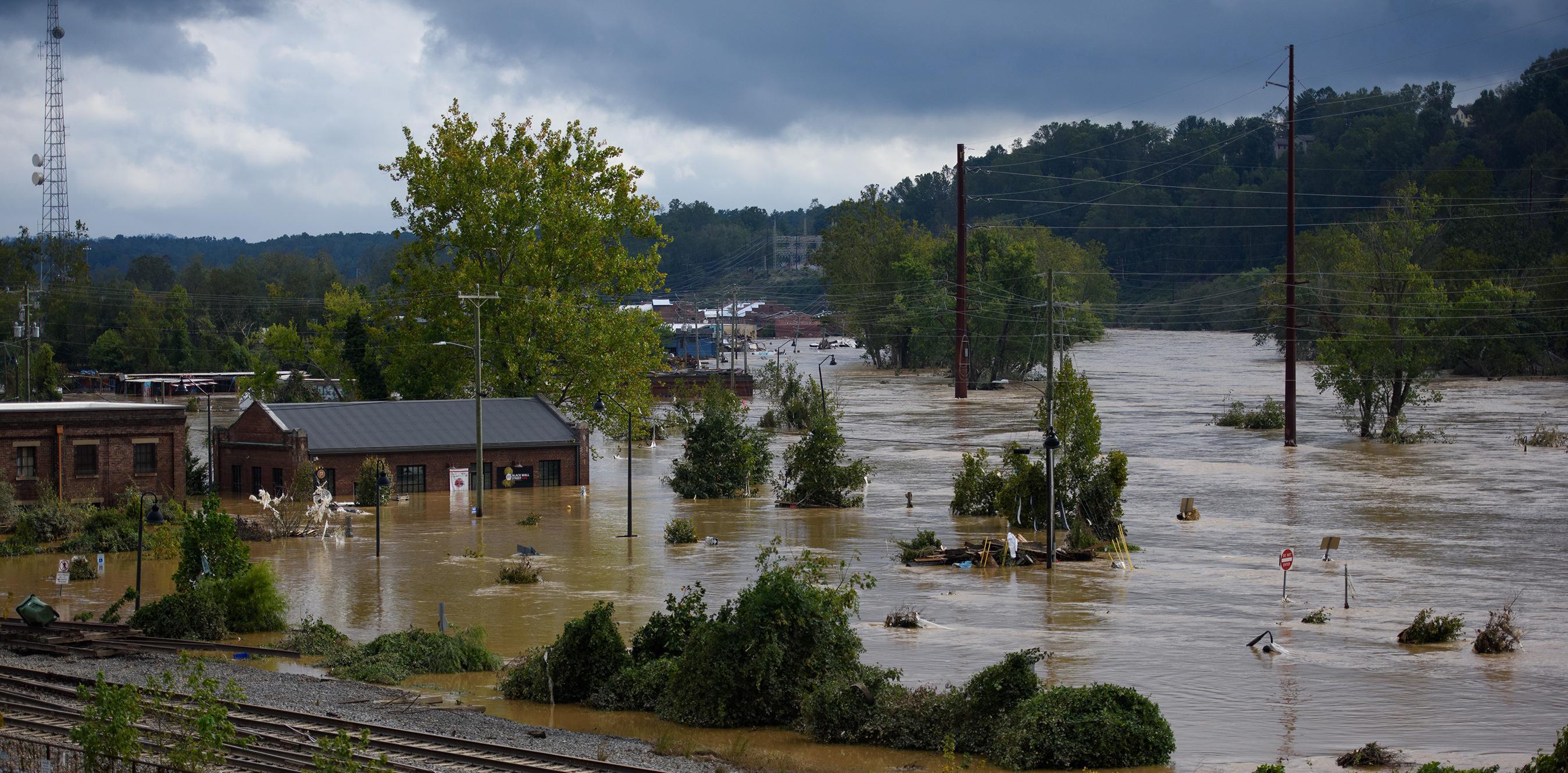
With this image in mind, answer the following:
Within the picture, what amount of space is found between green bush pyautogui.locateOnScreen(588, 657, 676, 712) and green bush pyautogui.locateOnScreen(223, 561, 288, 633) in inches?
385

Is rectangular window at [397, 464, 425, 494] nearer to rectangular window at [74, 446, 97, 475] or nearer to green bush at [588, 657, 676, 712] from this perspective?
rectangular window at [74, 446, 97, 475]

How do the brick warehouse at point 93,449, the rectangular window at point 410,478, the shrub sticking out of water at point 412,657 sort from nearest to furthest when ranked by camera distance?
the shrub sticking out of water at point 412,657 < the brick warehouse at point 93,449 < the rectangular window at point 410,478

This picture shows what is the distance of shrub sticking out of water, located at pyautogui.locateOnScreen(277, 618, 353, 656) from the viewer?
27.0m

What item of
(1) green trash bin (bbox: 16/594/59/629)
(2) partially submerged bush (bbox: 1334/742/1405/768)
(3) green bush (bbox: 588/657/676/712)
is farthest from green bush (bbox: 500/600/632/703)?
(2) partially submerged bush (bbox: 1334/742/1405/768)

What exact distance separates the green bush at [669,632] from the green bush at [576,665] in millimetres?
426

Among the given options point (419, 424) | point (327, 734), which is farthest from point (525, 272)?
point (327, 734)

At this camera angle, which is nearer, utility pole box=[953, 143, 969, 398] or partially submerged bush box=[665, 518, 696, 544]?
partially submerged bush box=[665, 518, 696, 544]

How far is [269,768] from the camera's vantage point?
17.2m

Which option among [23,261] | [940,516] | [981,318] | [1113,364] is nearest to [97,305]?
[23,261]

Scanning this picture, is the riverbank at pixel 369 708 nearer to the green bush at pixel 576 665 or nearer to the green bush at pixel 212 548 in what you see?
the green bush at pixel 576 665

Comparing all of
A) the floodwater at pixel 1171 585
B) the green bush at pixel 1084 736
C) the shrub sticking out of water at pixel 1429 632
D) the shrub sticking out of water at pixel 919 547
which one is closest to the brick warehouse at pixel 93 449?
the floodwater at pixel 1171 585

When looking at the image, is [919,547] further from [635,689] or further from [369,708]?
[369,708]

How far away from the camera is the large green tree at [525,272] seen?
7050 cm

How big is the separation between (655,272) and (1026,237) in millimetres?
103286
